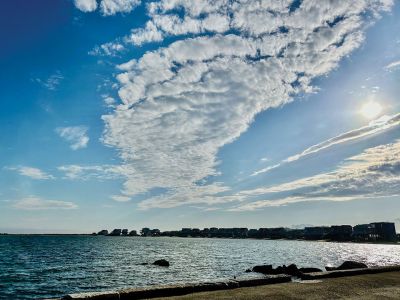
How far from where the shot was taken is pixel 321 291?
29.1 ft

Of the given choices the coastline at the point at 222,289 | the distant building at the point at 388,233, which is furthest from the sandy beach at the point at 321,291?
the distant building at the point at 388,233

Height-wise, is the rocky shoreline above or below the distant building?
below

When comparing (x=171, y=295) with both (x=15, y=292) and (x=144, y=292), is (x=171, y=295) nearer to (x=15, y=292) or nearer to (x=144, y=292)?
(x=144, y=292)

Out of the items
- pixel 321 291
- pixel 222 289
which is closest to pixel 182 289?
pixel 222 289

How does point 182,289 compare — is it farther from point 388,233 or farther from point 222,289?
point 388,233

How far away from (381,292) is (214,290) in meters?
4.60

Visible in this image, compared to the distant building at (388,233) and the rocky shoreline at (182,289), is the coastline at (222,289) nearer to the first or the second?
the rocky shoreline at (182,289)

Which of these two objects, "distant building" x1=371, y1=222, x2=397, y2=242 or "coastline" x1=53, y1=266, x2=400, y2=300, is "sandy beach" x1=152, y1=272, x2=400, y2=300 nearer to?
"coastline" x1=53, y1=266, x2=400, y2=300

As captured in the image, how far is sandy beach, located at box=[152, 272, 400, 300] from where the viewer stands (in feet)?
26.8

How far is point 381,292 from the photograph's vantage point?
8883 mm

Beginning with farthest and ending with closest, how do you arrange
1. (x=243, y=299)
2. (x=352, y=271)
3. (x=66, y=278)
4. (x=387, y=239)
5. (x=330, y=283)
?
(x=387, y=239)
(x=66, y=278)
(x=352, y=271)
(x=330, y=283)
(x=243, y=299)

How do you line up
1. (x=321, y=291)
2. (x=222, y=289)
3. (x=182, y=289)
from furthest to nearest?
(x=222, y=289)
(x=182, y=289)
(x=321, y=291)

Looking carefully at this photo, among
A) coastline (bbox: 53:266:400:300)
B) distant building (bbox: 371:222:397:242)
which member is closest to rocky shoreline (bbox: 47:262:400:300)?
coastline (bbox: 53:266:400:300)

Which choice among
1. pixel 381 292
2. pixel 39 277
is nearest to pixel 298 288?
pixel 381 292
